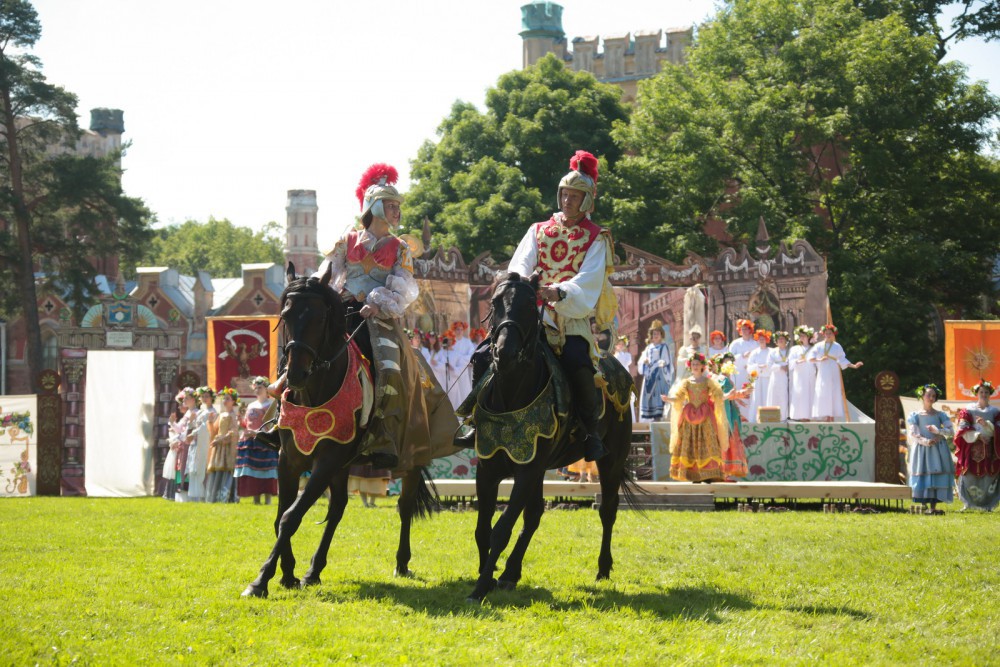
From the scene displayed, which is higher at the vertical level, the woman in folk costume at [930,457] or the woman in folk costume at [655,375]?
the woman in folk costume at [655,375]

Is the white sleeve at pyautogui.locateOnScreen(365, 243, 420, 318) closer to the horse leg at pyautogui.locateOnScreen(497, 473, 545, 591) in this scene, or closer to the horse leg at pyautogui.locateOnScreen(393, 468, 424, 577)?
the horse leg at pyautogui.locateOnScreen(393, 468, 424, 577)

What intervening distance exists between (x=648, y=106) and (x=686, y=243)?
18.0 ft

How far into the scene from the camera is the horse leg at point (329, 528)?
9086mm

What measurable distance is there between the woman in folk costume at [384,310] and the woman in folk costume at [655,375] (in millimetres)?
15247

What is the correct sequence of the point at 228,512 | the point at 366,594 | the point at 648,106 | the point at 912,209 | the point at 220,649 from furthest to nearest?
1. the point at 648,106
2. the point at 912,209
3. the point at 228,512
4. the point at 366,594
5. the point at 220,649

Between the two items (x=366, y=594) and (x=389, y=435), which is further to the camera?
(x=389, y=435)

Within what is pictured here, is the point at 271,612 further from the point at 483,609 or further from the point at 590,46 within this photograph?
the point at 590,46

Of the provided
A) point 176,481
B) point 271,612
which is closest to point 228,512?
point 176,481

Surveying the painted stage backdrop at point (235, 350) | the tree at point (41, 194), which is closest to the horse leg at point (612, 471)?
the painted stage backdrop at point (235, 350)

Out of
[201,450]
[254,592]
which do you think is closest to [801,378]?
[201,450]

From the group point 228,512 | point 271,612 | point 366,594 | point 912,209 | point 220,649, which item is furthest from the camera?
point 912,209

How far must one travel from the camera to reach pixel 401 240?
10.3 m

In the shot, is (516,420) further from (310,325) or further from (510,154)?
(510,154)

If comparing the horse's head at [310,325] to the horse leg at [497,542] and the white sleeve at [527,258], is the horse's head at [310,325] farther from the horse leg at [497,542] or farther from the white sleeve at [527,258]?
the horse leg at [497,542]
